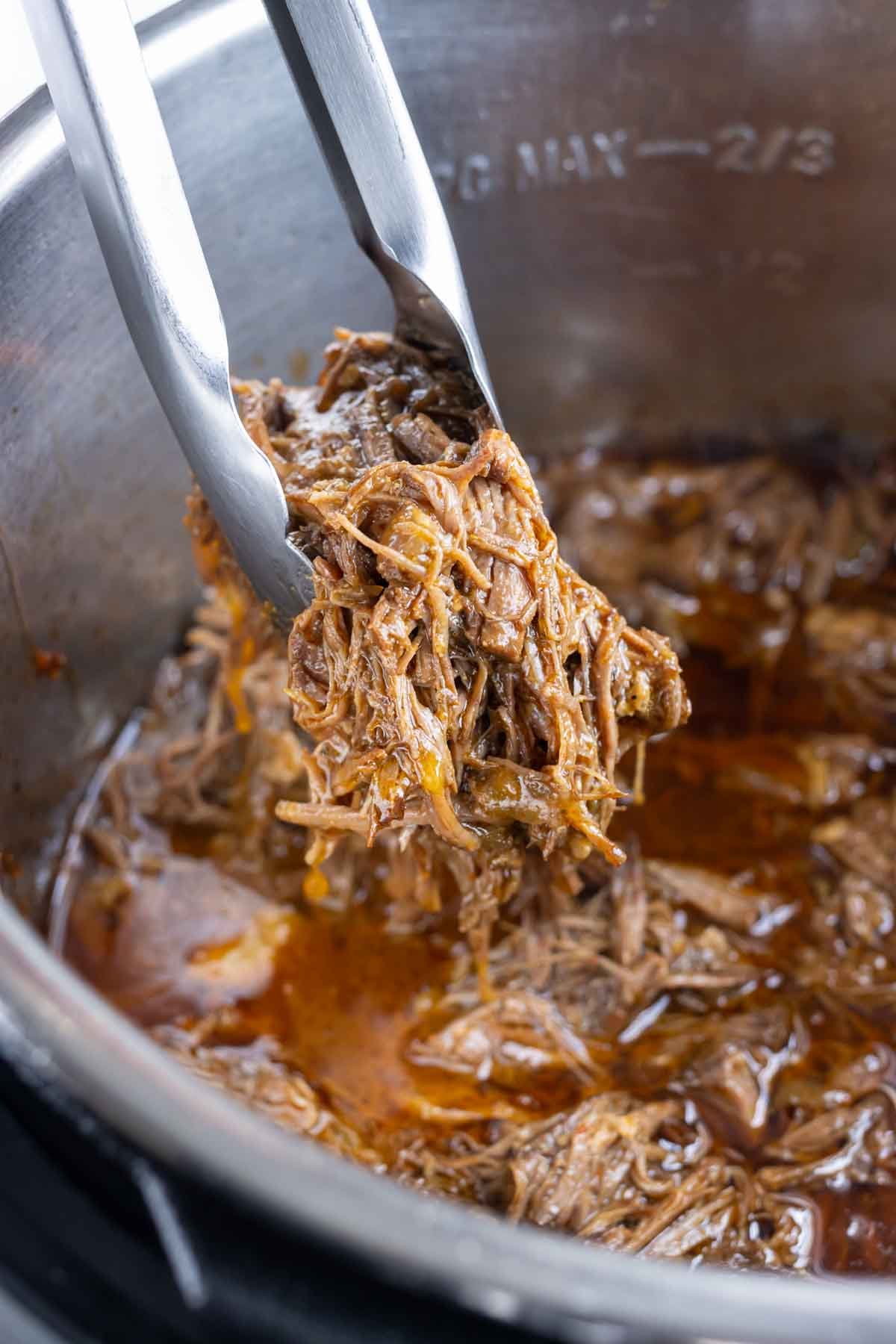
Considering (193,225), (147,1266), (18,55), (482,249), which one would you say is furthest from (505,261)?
(147,1266)

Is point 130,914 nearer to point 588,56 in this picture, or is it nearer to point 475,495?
point 475,495

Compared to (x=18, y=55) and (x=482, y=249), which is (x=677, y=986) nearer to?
(x=482, y=249)

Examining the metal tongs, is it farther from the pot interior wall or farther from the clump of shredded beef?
the pot interior wall

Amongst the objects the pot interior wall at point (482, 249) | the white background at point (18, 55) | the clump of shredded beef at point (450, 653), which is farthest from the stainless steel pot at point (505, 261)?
the clump of shredded beef at point (450, 653)

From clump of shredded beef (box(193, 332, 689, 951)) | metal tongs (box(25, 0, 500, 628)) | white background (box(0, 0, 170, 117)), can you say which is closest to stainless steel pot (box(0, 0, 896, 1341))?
white background (box(0, 0, 170, 117))

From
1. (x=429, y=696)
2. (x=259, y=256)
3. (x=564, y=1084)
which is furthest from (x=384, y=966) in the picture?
(x=259, y=256)
